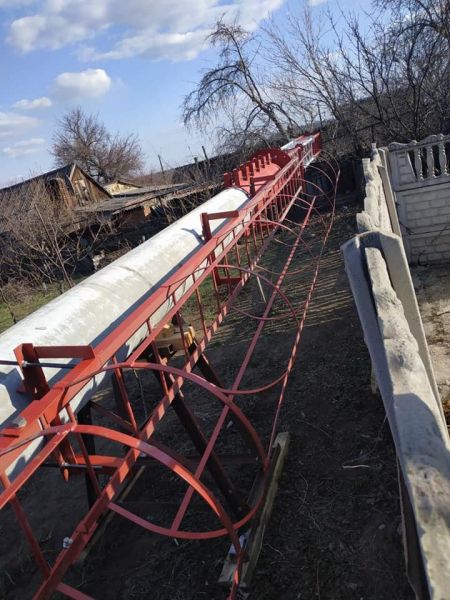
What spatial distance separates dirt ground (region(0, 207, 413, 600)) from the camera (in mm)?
3324

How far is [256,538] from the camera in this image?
355 cm

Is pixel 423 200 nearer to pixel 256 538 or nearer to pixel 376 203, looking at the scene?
pixel 376 203

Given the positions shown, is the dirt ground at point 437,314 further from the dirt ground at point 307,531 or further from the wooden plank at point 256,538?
the wooden plank at point 256,538

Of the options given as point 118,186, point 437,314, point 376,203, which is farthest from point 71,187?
point 376,203

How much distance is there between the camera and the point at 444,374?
200 inches

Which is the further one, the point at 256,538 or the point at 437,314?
the point at 437,314

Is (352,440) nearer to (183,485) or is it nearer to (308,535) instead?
(308,535)

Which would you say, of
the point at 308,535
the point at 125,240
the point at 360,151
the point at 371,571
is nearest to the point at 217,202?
the point at 308,535

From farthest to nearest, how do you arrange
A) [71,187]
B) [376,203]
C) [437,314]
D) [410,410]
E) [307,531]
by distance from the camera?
[71,187] < [437,314] < [376,203] < [307,531] < [410,410]

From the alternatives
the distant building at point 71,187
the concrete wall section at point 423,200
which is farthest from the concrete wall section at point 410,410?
the distant building at point 71,187

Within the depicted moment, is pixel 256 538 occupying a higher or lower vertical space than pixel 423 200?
lower

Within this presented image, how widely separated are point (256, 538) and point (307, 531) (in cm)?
44

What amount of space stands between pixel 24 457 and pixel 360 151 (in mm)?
15336

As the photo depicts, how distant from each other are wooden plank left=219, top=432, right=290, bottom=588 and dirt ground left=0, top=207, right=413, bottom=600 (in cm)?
9
